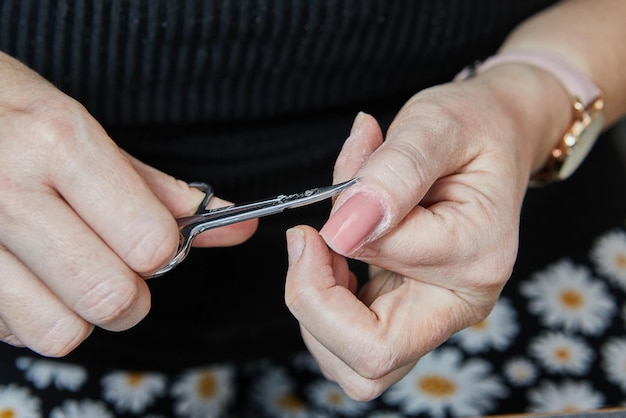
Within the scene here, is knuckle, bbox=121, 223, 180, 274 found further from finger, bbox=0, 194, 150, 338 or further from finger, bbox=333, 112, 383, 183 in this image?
finger, bbox=333, 112, 383, 183

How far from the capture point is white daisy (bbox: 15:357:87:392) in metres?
0.63

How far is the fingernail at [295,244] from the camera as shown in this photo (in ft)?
1.55

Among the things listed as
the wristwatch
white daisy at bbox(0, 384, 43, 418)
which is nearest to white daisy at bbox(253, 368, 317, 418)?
white daisy at bbox(0, 384, 43, 418)

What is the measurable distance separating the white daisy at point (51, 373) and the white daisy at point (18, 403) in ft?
0.04

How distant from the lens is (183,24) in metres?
0.61

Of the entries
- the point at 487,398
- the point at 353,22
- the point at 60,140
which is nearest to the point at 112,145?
the point at 60,140

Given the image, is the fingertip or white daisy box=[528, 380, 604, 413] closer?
the fingertip

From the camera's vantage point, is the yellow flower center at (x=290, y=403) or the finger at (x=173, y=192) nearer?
the finger at (x=173, y=192)

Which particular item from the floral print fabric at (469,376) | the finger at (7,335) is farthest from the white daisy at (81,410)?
the finger at (7,335)

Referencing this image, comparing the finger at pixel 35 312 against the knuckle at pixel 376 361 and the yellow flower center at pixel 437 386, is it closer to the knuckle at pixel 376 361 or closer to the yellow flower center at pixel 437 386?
the knuckle at pixel 376 361

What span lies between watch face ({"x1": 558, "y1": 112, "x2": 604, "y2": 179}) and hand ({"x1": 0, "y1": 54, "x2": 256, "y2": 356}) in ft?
1.29

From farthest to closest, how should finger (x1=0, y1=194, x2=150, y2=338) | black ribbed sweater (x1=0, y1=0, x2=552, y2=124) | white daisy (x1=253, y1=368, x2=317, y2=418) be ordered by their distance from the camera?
white daisy (x1=253, y1=368, x2=317, y2=418)
black ribbed sweater (x1=0, y1=0, x2=552, y2=124)
finger (x1=0, y1=194, x2=150, y2=338)

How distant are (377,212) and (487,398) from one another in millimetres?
323

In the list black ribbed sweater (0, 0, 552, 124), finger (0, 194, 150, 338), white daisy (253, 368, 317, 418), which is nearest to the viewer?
finger (0, 194, 150, 338)
